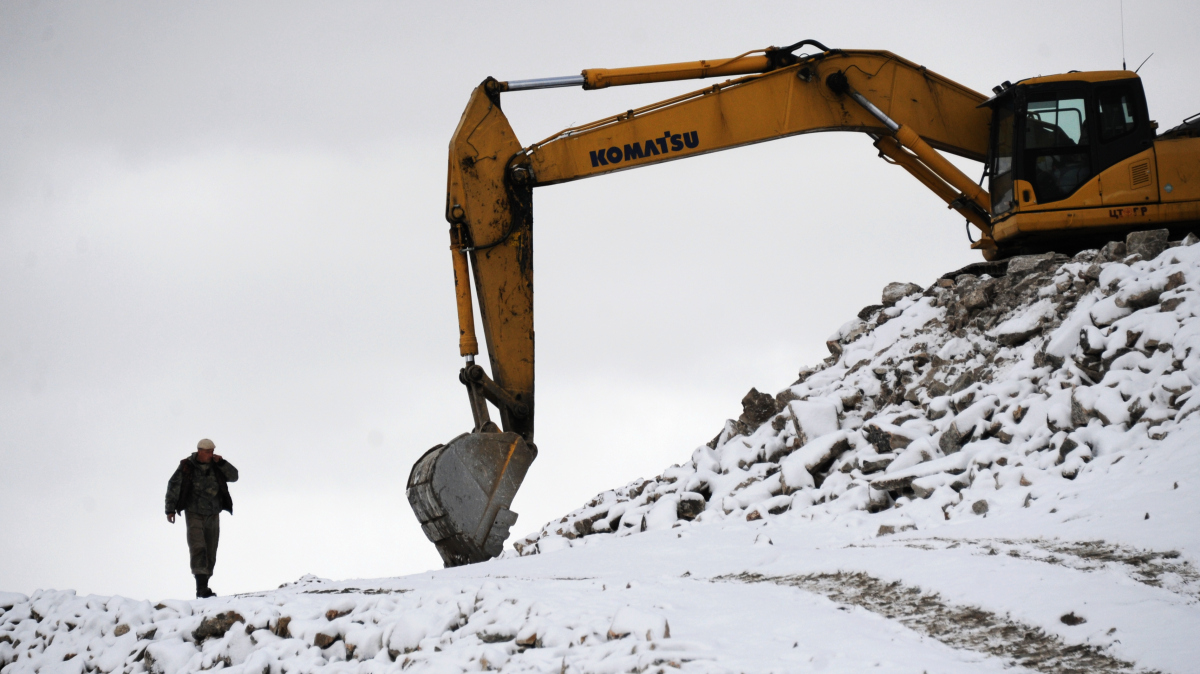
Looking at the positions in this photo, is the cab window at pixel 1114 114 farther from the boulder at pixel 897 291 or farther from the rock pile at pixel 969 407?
the boulder at pixel 897 291

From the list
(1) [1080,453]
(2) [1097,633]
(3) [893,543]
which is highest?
(1) [1080,453]

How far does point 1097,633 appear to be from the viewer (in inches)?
167

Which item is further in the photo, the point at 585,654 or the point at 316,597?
the point at 316,597

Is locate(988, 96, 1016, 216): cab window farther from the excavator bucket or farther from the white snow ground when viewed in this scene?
the excavator bucket

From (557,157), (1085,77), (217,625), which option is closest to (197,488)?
(217,625)

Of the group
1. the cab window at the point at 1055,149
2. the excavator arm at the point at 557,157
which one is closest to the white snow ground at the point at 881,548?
the excavator arm at the point at 557,157

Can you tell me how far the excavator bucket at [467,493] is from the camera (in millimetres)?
7848

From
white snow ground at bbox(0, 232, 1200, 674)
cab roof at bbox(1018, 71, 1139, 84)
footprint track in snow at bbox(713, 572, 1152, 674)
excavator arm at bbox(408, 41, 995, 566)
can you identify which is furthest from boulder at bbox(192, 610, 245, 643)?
cab roof at bbox(1018, 71, 1139, 84)

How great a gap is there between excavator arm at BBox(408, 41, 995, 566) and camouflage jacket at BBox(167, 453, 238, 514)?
153 centimetres

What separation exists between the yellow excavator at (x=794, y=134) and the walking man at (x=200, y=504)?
158 centimetres

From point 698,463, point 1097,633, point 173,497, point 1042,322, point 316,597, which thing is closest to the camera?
point 1097,633

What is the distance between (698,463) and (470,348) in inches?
111

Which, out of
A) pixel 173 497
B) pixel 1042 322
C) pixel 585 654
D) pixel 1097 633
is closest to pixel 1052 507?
pixel 1097 633

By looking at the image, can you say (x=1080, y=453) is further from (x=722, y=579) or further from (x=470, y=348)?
(x=470, y=348)
